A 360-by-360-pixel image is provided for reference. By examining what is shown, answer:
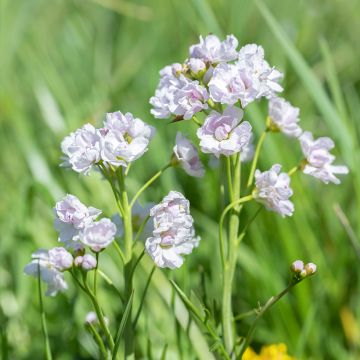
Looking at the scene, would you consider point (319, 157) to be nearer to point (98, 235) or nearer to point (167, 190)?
point (98, 235)

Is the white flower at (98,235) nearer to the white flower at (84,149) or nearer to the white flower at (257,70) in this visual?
the white flower at (84,149)

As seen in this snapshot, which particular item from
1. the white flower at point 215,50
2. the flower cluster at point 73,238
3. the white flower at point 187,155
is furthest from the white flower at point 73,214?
the white flower at point 215,50

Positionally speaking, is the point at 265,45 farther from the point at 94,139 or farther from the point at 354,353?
the point at 94,139

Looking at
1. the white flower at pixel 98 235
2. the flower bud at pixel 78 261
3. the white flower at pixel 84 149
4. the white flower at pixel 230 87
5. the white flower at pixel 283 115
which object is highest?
the white flower at pixel 84 149

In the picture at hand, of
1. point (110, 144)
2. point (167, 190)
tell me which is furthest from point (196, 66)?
point (167, 190)

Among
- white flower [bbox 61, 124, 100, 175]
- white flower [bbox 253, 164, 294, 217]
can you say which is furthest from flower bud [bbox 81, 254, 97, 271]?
white flower [bbox 253, 164, 294, 217]

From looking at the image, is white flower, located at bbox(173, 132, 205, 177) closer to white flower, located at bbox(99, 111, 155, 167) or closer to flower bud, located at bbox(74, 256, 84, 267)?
white flower, located at bbox(99, 111, 155, 167)
